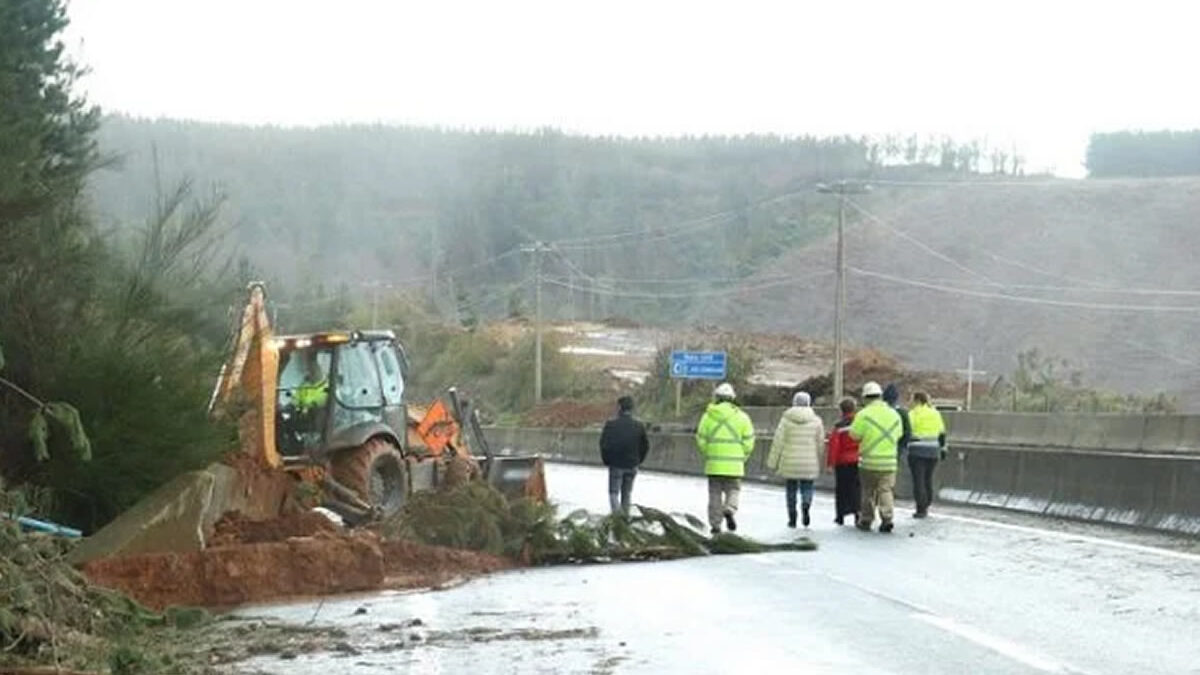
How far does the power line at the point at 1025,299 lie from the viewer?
3337 inches

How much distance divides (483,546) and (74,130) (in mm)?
8796

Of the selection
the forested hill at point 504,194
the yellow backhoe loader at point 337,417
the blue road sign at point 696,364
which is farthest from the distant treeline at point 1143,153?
the yellow backhoe loader at point 337,417

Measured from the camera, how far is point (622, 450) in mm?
24500

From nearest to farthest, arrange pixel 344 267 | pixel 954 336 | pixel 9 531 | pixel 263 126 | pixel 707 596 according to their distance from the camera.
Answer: pixel 9 531, pixel 707 596, pixel 954 336, pixel 344 267, pixel 263 126

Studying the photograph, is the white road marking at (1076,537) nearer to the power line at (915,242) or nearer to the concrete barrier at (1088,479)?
the concrete barrier at (1088,479)

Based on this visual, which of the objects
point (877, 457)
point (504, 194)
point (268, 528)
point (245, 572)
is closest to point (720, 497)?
point (877, 457)

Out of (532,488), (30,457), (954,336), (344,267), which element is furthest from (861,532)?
(344,267)

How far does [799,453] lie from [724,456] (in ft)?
6.03

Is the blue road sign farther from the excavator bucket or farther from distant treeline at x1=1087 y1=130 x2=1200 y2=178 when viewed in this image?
→ distant treeline at x1=1087 y1=130 x2=1200 y2=178

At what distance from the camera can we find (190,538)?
17.1 m

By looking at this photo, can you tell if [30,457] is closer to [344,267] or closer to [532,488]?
[532,488]

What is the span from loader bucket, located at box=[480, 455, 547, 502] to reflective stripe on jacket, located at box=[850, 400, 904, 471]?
4753 millimetres

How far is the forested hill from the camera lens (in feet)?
316

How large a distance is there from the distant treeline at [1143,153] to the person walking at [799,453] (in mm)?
119871
